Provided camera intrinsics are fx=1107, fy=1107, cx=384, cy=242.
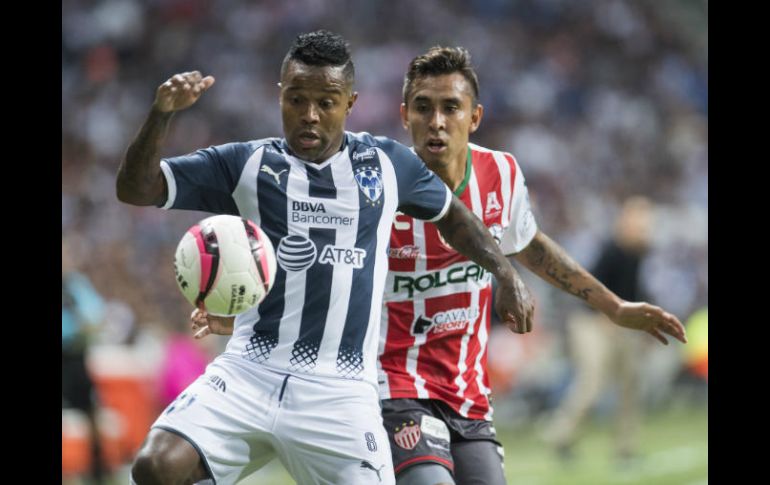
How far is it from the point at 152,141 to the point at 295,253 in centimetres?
79

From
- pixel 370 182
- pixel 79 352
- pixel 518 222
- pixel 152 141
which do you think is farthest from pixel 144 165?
pixel 79 352

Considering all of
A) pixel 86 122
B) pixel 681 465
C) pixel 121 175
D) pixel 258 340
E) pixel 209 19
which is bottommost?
pixel 681 465

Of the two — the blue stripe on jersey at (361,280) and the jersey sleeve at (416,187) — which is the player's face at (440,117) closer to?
the jersey sleeve at (416,187)

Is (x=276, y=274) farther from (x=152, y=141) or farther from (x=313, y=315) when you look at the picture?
(x=152, y=141)

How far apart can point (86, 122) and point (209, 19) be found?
11.4 feet

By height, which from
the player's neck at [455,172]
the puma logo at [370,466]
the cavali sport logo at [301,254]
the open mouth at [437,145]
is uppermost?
the open mouth at [437,145]

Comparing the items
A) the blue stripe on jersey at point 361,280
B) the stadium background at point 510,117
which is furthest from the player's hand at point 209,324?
the stadium background at point 510,117

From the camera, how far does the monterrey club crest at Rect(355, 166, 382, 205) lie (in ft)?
15.9

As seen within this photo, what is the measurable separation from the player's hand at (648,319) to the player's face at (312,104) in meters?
2.03

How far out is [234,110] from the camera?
19234 mm

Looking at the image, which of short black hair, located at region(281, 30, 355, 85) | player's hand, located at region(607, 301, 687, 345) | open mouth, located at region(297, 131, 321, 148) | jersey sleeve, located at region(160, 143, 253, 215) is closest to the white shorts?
jersey sleeve, located at region(160, 143, 253, 215)

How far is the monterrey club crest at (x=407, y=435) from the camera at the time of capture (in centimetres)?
509
